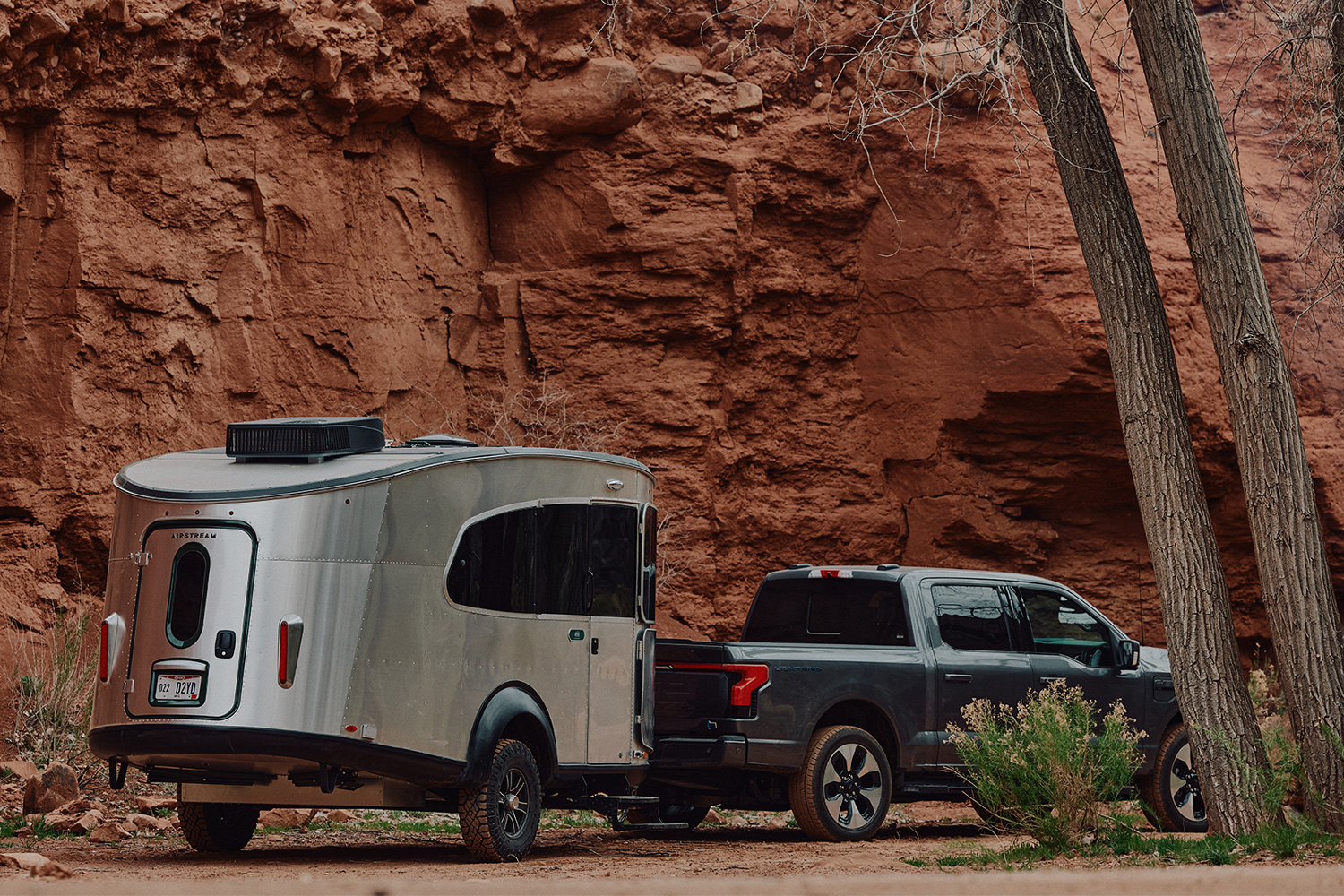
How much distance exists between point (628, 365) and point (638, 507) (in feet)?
29.0

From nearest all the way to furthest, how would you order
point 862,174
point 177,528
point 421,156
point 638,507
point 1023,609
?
point 177,528
point 638,507
point 1023,609
point 421,156
point 862,174

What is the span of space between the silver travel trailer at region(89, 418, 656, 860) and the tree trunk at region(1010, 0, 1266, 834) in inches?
148

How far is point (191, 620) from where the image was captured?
762 centimetres

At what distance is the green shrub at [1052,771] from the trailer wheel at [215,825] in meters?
A: 4.88

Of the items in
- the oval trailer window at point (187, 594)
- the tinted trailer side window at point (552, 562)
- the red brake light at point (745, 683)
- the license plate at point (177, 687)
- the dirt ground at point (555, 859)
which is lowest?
the dirt ground at point (555, 859)

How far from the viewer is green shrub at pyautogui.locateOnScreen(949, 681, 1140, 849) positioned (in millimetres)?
8234

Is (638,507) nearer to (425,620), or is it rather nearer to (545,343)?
(425,620)

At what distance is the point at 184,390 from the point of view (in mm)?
15406

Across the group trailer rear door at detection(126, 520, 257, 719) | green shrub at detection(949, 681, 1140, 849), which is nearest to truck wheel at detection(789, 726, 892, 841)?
green shrub at detection(949, 681, 1140, 849)

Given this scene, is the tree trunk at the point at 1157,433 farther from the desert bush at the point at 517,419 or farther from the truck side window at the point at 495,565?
the desert bush at the point at 517,419

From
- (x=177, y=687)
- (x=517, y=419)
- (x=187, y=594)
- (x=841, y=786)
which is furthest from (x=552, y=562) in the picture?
(x=517, y=419)

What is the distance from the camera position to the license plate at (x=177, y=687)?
752cm

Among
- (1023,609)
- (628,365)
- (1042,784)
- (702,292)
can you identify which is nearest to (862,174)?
(702,292)

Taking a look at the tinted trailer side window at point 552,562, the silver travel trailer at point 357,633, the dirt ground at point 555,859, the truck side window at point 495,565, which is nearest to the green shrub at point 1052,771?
the dirt ground at point 555,859
